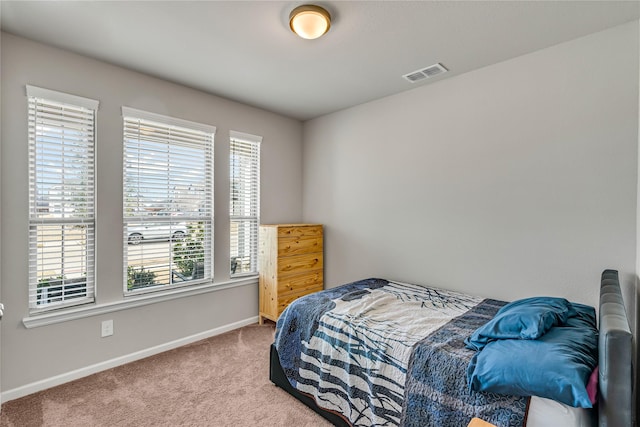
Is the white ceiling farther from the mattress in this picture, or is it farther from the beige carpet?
the beige carpet

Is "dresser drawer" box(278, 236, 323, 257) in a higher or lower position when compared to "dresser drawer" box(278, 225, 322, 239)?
lower

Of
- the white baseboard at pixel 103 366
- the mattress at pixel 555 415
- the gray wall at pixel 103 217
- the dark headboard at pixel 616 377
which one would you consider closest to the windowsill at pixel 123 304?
the gray wall at pixel 103 217

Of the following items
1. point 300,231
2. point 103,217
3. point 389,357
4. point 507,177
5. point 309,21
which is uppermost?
point 309,21

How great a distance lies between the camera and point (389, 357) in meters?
1.76

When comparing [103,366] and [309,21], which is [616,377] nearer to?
[309,21]

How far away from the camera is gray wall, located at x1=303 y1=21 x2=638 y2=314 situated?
212cm

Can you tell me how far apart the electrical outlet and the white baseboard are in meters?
0.23

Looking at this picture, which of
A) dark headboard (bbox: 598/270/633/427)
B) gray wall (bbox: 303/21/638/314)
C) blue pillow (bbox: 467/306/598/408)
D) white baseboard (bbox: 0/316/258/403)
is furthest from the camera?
white baseboard (bbox: 0/316/258/403)

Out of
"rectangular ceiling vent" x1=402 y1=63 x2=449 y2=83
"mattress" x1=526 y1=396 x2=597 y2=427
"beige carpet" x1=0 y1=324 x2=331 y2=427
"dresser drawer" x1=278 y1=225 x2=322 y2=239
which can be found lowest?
"beige carpet" x1=0 y1=324 x2=331 y2=427

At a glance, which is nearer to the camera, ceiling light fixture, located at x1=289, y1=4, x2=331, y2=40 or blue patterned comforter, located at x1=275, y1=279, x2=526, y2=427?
blue patterned comforter, located at x1=275, y1=279, x2=526, y2=427

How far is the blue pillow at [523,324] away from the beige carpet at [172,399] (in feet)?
3.80

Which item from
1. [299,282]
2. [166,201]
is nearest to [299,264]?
[299,282]

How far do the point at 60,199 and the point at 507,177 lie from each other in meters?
3.56

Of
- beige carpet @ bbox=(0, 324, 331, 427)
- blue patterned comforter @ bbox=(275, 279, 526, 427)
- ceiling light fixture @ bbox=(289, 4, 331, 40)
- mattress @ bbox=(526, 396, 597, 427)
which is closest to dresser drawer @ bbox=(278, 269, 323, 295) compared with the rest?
beige carpet @ bbox=(0, 324, 331, 427)
